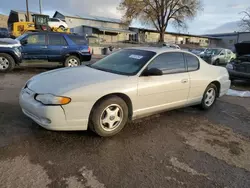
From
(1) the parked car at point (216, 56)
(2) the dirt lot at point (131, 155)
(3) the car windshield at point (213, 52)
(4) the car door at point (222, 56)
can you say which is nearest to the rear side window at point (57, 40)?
(2) the dirt lot at point (131, 155)

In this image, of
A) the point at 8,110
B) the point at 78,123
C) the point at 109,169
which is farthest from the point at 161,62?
the point at 8,110

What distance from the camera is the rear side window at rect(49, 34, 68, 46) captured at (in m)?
9.62

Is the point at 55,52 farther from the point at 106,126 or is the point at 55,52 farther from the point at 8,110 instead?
the point at 106,126

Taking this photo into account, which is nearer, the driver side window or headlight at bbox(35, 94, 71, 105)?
headlight at bbox(35, 94, 71, 105)

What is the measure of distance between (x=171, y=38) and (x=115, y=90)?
53271 mm

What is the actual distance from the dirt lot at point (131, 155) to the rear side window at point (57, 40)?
5973 mm

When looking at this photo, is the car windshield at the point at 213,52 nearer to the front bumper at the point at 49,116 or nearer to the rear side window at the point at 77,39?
the rear side window at the point at 77,39

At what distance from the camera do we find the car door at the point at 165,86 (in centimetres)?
369

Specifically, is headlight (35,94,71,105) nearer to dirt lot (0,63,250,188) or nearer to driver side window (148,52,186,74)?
dirt lot (0,63,250,188)

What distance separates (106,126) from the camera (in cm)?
340

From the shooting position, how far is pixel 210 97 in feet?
16.8

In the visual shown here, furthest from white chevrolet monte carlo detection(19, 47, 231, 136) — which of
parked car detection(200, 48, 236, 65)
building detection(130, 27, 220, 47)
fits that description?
building detection(130, 27, 220, 47)

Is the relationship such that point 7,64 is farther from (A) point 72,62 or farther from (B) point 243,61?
(B) point 243,61

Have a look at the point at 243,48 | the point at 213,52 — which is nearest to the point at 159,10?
the point at 213,52
